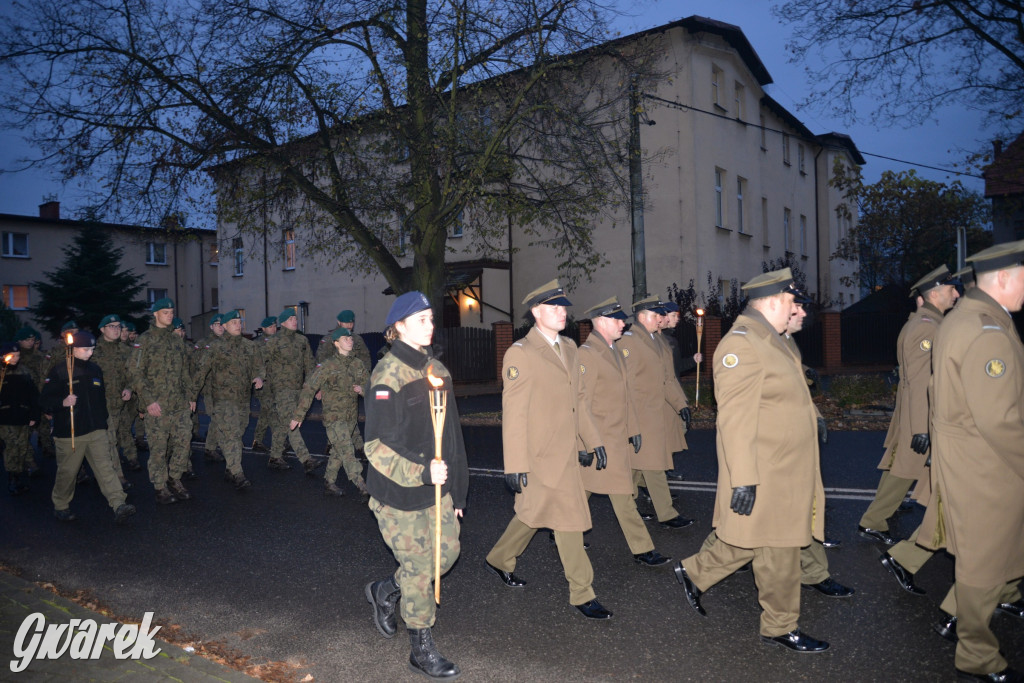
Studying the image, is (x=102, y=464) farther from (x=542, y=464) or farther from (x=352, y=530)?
(x=542, y=464)

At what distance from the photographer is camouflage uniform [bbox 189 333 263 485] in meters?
10.1

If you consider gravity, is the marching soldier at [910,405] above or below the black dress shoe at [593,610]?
above

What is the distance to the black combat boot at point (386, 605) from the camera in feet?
15.1

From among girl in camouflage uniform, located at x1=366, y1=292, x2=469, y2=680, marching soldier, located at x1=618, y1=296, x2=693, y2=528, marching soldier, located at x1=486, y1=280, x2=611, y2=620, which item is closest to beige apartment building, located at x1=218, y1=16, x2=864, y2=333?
Result: marching soldier, located at x1=618, y1=296, x2=693, y2=528

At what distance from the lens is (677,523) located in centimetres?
709

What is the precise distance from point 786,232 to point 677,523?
A: 2868cm

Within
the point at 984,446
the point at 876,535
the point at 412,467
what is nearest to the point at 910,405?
the point at 876,535

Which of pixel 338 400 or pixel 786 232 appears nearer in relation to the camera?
pixel 338 400

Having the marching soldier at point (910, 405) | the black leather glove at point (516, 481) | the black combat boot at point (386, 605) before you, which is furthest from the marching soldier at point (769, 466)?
the marching soldier at point (910, 405)

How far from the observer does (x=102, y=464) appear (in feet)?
26.7

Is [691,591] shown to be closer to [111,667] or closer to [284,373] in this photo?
[111,667]

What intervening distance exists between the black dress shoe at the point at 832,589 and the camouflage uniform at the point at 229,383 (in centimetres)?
715

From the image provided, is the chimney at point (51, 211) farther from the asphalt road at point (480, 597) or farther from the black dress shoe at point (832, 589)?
the black dress shoe at point (832, 589)

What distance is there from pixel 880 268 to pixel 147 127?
1280 inches
